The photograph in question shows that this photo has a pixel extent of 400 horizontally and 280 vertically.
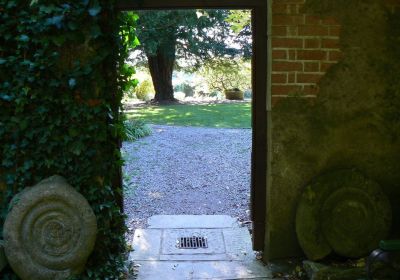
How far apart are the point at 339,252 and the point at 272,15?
7.01 feet

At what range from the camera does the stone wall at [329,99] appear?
3.77 metres

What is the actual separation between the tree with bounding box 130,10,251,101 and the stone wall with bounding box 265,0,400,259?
482 inches

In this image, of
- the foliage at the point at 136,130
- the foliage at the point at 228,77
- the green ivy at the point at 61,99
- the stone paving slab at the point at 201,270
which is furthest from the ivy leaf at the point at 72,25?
A: the foliage at the point at 228,77

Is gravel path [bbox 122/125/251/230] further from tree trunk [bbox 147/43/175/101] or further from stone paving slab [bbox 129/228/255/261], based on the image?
tree trunk [bbox 147/43/175/101]

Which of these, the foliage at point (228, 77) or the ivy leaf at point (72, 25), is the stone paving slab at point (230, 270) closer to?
the ivy leaf at point (72, 25)

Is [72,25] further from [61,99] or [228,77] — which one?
[228,77]

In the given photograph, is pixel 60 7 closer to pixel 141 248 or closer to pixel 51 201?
pixel 51 201

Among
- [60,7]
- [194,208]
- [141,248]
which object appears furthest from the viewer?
[194,208]

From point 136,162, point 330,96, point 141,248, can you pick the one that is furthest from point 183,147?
point 330,96

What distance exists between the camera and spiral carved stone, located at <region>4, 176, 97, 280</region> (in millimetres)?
3459

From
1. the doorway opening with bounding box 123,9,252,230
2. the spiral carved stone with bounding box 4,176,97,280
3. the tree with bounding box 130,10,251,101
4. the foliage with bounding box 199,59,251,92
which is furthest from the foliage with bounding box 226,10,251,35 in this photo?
the foliage with bounding box 199,59,251,92

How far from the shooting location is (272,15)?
3744mm

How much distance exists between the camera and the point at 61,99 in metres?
3.53

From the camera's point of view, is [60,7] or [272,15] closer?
[60,7]
